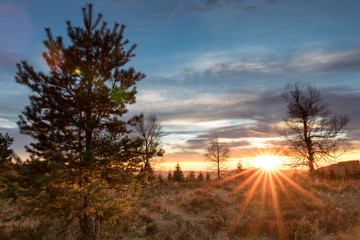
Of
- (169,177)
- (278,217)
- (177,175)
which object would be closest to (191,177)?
(177,175)

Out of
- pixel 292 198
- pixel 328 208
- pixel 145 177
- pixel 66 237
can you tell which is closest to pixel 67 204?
pixel 66 237

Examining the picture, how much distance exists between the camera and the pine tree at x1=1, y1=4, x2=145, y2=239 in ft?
24.1

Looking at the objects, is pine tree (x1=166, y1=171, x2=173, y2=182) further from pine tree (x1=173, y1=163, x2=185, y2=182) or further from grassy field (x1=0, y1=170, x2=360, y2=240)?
grassy field (x1=0, y1=170, x2=360, y2=240)

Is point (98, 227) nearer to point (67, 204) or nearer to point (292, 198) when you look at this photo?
point (67, 204)

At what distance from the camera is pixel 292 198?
492 inches

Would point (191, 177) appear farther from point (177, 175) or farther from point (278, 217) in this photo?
point (278, 217)

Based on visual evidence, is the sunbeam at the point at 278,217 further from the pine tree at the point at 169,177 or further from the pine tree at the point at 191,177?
the pine tree at the point at 169,177

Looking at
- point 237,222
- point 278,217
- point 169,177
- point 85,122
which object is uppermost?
point 85,122

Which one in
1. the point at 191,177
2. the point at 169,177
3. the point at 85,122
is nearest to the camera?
the point at 85,122

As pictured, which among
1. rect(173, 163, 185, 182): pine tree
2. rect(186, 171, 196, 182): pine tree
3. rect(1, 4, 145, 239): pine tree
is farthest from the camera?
rect(173, 163, 185, 182): pine tree

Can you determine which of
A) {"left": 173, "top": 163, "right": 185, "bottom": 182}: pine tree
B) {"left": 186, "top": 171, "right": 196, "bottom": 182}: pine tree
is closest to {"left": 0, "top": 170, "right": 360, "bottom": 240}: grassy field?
{"left": 186, "top": 171, "right": 196, "bottom": 182}: pine tree

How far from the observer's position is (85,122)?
27.2 feet

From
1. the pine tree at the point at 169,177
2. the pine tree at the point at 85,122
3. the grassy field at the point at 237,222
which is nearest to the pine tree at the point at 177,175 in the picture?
the pine tree at the point at 169,177

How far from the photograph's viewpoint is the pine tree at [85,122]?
289 inches
